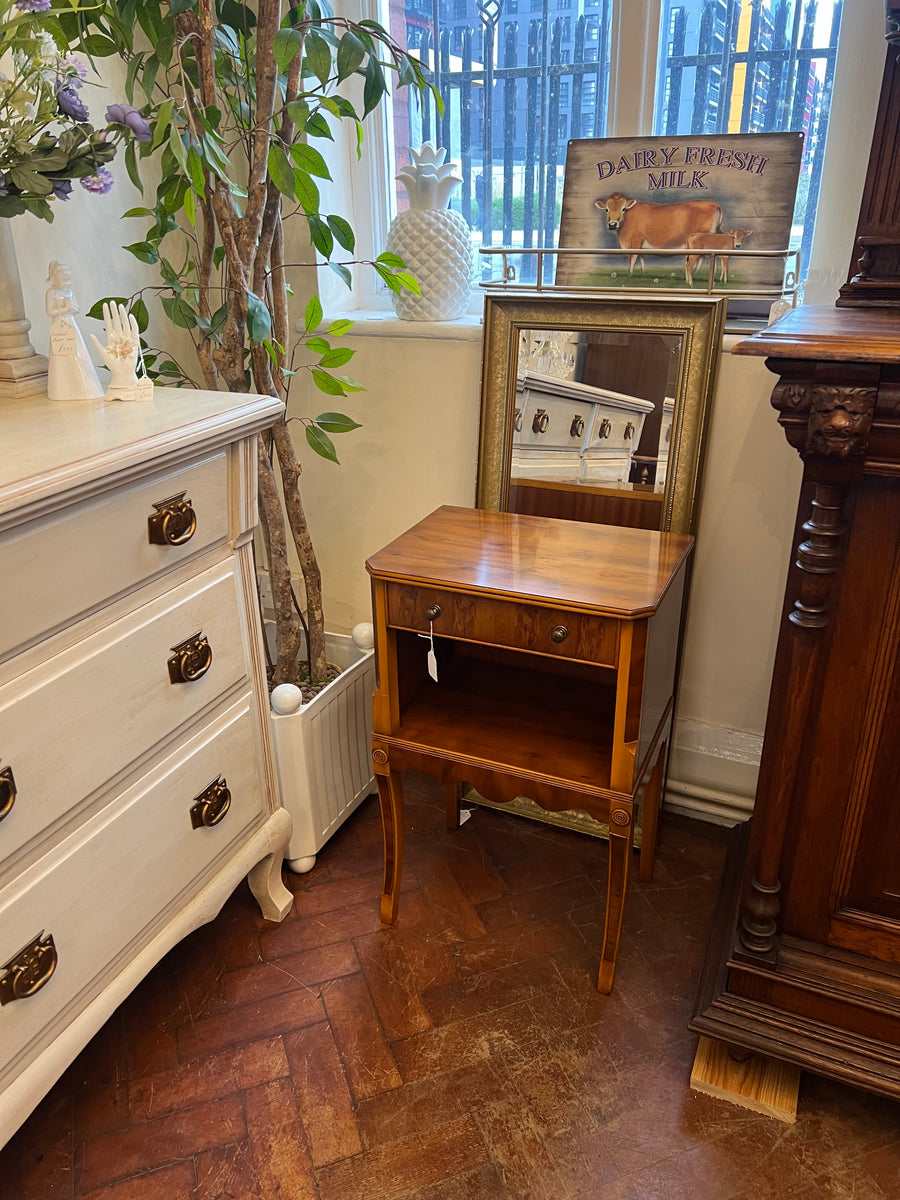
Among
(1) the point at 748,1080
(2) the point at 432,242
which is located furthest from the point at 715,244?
(1) the point at 748,1080

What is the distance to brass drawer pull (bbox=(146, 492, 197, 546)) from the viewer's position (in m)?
1.24

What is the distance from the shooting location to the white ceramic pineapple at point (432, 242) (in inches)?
74.6

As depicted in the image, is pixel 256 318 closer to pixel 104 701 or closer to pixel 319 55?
pixel 319 55

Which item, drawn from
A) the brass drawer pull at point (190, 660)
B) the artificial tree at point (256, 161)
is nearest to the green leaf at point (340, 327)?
the artificial tree at point (256, 161)

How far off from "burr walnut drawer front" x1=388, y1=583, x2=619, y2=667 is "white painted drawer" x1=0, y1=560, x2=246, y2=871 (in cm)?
31

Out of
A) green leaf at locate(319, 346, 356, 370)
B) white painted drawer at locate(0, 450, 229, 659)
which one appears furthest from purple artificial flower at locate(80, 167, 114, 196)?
green leaf at locate(319, 346, 356, 370)

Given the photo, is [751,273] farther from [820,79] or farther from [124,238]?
[124,238]

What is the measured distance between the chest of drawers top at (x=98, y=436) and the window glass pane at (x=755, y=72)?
1.14 m

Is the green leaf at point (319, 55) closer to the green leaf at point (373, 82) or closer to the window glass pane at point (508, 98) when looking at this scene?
the green leaf at point (373, 82)

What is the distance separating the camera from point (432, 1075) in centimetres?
149

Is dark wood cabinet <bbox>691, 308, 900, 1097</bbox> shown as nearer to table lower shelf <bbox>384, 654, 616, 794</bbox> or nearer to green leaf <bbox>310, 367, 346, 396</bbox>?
table lower shelf <bbox>384, 654, 616, 794</bbox>

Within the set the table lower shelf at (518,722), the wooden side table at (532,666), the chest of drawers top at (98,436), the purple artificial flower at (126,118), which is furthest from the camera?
the table lower shelf at (518,722)

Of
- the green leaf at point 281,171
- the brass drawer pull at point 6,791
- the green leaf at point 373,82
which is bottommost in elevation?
the brass drawer pull at point 6,791

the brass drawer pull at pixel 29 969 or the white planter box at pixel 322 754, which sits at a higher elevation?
the brass drawer pull at pixel 29 969
